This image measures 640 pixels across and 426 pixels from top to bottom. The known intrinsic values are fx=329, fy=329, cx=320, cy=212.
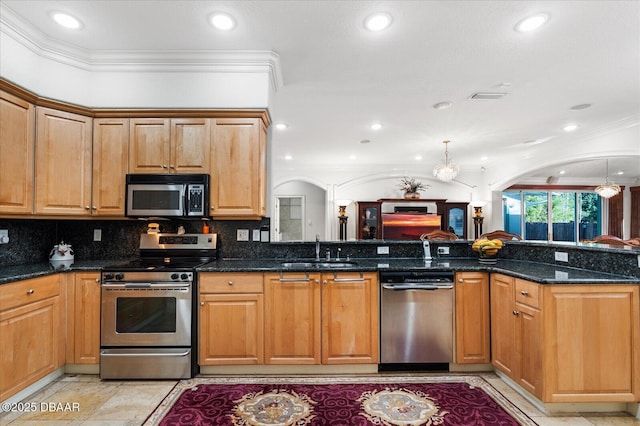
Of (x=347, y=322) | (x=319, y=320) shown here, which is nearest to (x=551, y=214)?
(x=347, y=322)

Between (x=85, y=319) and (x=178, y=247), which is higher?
(x=178, y=247)

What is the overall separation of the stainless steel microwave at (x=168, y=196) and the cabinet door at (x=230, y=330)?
0.79 meters

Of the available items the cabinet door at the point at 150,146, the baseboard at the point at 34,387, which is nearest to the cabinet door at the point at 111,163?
the cabinet door at the point at 150,146

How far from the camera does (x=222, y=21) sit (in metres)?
2.44

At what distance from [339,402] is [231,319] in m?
1.08

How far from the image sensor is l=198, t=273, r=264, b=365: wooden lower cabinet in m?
2.76

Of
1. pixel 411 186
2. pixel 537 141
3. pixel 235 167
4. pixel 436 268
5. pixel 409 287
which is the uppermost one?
pixel 537 141

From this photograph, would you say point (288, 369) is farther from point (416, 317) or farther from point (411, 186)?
point (411, 186)

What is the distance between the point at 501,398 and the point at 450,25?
2.83 metres

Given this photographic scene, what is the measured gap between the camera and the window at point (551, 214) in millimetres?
9344

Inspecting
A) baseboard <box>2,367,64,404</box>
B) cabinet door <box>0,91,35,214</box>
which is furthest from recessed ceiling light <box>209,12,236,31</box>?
baseboard <box>2,367,64,404</box>

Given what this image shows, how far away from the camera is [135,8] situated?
2311 millimetres

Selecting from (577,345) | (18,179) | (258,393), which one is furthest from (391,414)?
A: (18,179)

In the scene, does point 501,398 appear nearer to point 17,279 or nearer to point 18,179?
point 17,279
